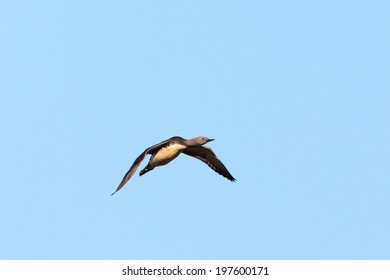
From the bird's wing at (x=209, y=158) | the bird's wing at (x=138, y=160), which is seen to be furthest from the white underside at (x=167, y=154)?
the bird's wing at (x=209, y=158)

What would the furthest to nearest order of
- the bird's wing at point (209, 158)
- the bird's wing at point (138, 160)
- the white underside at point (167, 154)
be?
1. the bird's wing at point (209, 158)
2. the white underside at point (167, 154)
3. the bird's wing at point (138, 160)

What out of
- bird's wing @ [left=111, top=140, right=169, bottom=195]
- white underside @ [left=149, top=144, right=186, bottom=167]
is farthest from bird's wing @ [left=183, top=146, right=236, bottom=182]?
bird's wing @ [left=111, top=140, right=169, bottom=195]

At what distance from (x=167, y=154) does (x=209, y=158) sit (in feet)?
10.1

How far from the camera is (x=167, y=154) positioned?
30.0 meters

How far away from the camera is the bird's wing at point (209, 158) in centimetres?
3228

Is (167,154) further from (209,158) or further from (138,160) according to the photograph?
(209,158)

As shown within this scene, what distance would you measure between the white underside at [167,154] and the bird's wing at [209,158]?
2005 mm

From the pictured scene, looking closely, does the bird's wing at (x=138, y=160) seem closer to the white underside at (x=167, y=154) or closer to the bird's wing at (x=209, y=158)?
the white underside at (x=167, y=154)

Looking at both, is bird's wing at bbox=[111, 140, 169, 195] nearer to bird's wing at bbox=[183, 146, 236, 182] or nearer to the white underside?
the white underside
